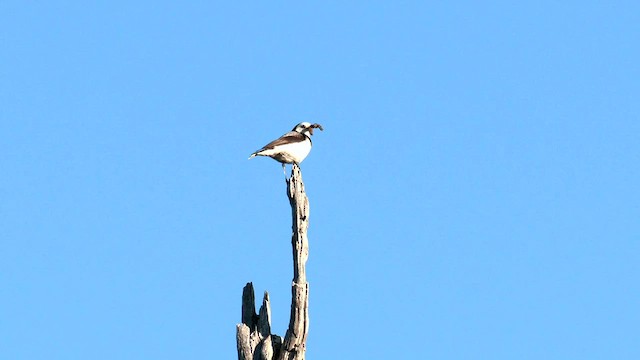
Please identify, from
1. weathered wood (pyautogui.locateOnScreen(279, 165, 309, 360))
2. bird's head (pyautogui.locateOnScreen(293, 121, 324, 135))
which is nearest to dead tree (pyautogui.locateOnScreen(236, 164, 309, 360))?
weathered wood (pyautogui.locateOnScreen(279, 165, 309, 360))

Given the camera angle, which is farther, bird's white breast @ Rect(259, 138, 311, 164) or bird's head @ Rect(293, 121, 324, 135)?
bird's head @ Rect(293, 121, 324, 135)

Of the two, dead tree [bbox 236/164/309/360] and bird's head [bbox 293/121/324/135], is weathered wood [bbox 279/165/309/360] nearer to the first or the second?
dead tree [bbox 236/164/309/360]

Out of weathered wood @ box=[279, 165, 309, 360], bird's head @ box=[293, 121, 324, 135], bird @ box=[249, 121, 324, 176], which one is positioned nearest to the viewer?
weathered wood @ box=[279, 165, 309, 360]

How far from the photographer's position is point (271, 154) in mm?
Result: 22812

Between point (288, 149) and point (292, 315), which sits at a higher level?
point (288, 149)

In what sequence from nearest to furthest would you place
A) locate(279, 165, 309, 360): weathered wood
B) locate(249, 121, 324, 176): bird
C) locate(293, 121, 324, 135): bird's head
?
1. locate(279, 165, 309, 360): weathered wood
2. locate(249, 121, 324, 176): bird
3. locate(293, 121, 324, 135): bird's head

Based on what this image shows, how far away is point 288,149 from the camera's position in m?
22.8

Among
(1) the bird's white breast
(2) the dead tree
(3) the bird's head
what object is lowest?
(2) the dead tree

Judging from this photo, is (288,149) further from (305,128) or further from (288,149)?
(305,128)

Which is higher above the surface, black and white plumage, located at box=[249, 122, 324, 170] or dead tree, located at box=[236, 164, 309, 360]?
black and white plumage, located at box=[249, 122, 324, 170]

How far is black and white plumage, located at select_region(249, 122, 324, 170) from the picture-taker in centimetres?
2272

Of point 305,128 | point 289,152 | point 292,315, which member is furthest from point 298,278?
point 305,128

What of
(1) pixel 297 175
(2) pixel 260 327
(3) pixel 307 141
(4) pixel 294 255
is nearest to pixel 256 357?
(2) pixel 260 327

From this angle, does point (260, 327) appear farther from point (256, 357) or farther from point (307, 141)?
point (307, 141)
